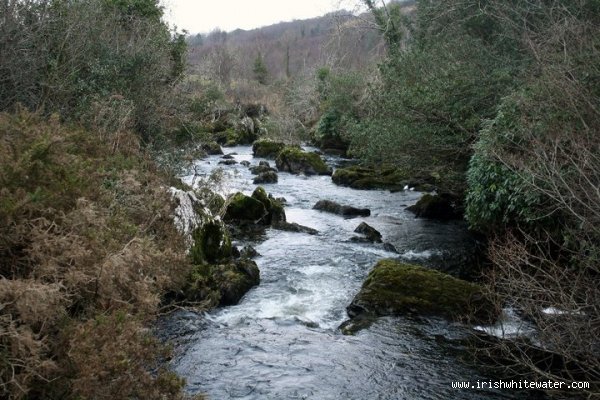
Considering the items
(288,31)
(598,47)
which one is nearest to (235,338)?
(598,47)

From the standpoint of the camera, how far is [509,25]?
→ 13.8m

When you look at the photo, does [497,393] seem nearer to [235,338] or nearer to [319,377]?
[319,377]

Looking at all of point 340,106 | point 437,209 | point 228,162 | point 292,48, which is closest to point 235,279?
point 437,209

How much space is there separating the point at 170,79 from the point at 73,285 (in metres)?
14.8

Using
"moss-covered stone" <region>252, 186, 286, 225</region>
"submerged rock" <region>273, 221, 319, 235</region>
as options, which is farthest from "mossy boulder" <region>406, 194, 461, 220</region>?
"moss-covered stone" <region>252, 186, 286, 225</region>

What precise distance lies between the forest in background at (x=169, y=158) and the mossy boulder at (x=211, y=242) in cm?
136

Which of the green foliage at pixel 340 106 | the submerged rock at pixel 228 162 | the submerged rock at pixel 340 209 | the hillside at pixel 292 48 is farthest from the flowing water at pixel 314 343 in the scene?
the green foliage at pixel 340 106

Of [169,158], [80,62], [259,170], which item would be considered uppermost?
[80,62]

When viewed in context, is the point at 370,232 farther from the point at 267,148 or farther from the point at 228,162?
the point at 267,148

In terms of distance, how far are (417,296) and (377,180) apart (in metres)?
13.5

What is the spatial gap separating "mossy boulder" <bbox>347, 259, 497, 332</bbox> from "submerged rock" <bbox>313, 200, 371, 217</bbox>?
24.3 ft

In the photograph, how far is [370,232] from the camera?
556 inches

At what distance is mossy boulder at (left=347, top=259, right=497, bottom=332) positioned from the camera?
8938 millimetres

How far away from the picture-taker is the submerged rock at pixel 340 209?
17.2m
